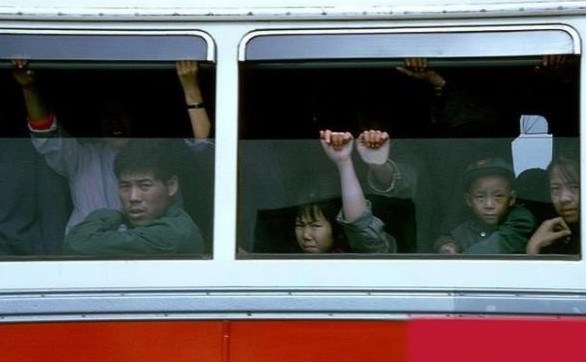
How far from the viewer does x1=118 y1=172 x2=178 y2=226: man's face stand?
3.73 m

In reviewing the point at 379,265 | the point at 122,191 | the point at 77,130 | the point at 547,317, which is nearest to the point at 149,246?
the point at 122,191

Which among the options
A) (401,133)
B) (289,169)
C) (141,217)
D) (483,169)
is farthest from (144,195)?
(483,169)

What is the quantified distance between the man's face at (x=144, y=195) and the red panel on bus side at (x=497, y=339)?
871 millimetres

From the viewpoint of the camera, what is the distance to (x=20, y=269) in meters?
3.63

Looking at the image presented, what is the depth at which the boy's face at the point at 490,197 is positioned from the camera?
3.64 m

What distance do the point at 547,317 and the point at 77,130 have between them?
1.57 m

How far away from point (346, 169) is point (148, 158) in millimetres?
629

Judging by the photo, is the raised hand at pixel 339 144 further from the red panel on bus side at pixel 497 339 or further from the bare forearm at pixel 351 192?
the red panel on bus side at pixel 497 339

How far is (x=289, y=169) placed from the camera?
370cm

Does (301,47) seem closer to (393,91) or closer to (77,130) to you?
(393,91)

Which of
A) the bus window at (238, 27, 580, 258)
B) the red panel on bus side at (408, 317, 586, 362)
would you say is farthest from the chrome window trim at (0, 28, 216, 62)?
the red panel on bus side at (408, 317, 586, 362)

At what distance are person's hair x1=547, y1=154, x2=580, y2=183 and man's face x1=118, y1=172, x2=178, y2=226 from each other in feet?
3.86

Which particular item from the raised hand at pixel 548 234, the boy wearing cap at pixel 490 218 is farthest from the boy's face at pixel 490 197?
the raised hand at pixel 548 234

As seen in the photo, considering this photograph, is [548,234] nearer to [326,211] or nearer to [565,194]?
[565,194]
